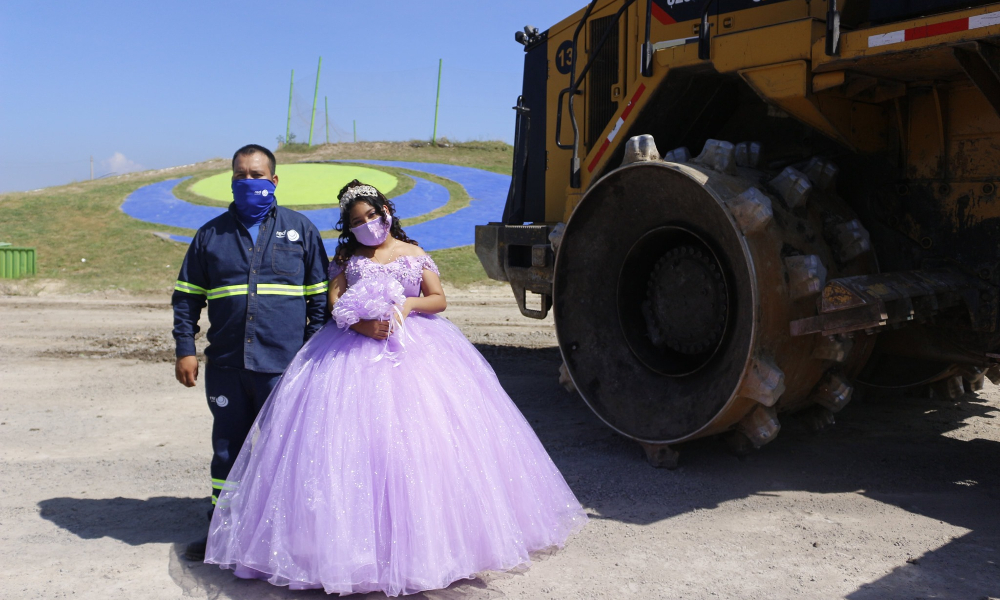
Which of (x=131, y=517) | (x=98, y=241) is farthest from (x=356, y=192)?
(x=98, y=241)

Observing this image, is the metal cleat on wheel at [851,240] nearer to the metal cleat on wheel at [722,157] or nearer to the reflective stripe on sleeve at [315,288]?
the metal cleat on wheel at [722,157]

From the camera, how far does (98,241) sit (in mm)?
17953

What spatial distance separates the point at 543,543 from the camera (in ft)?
11.5

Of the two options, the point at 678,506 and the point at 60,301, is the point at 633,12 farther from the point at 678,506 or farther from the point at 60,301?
the point at 60,301

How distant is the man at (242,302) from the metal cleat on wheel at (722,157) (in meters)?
2.23

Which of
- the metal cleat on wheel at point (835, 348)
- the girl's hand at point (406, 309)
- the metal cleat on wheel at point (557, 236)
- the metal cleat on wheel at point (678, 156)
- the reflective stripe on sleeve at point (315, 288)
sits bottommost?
the metal cleat on wheel at point (835, 348)

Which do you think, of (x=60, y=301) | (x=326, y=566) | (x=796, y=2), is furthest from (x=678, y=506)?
(x=60, y=301)

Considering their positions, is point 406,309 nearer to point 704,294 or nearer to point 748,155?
point 704,294

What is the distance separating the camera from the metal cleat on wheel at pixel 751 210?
392 centimetres

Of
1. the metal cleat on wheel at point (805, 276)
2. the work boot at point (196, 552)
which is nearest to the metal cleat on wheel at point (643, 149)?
the metal cleat on wheel at point (805, 276)

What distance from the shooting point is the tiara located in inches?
148

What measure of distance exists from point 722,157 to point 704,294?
84 cm

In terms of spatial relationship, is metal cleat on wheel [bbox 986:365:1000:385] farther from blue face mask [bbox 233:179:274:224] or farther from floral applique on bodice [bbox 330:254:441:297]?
blue face mask [bbox 233:179:274:224]

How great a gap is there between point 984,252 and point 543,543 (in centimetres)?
271
